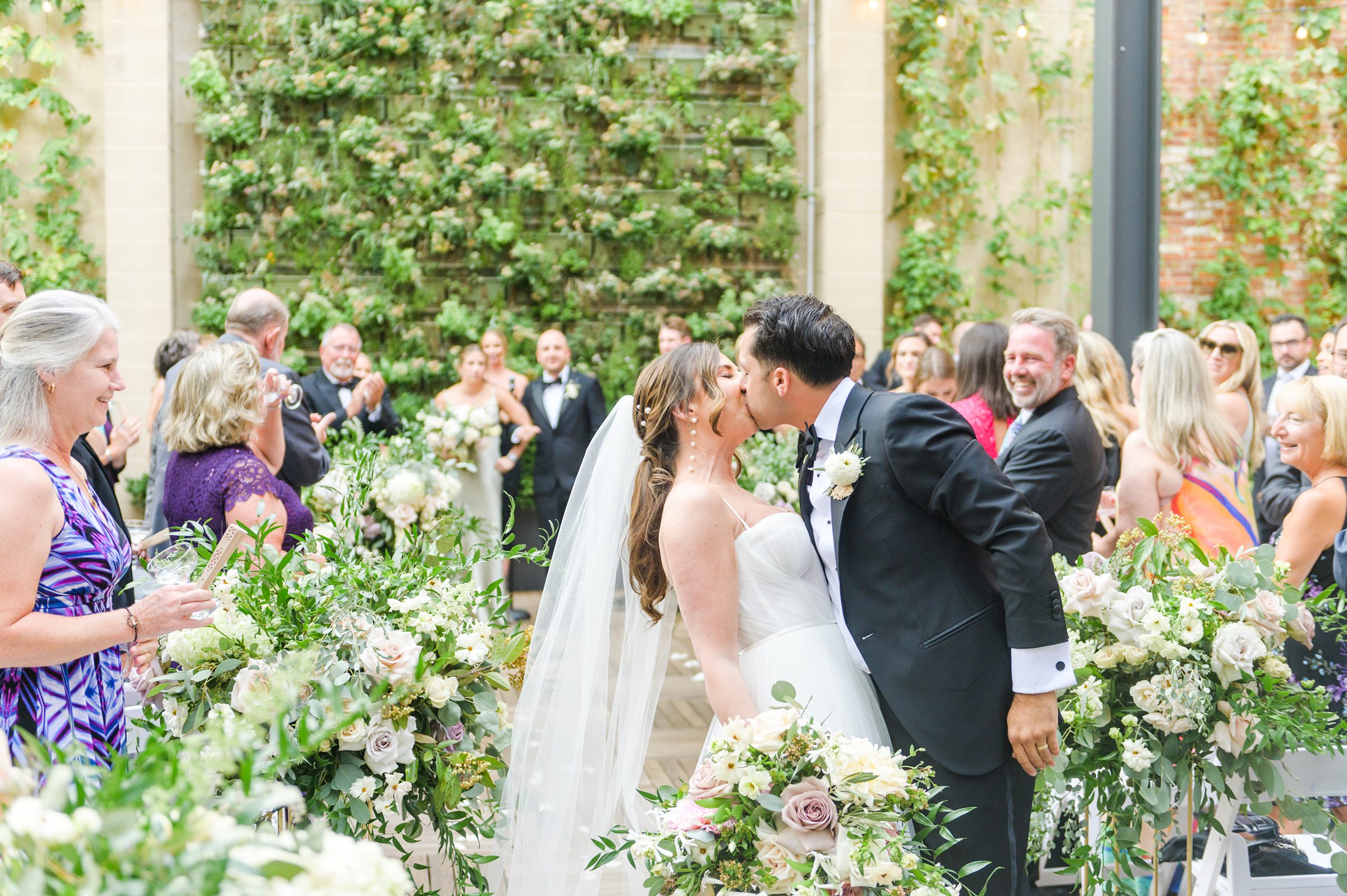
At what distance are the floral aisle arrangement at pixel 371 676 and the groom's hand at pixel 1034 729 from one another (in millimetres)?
991

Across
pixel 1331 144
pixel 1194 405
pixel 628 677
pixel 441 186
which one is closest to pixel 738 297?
pixel 441 186

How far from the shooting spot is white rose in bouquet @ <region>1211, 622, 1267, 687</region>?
245 cm

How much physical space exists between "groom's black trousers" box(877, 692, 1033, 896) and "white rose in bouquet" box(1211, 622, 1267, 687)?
499mm

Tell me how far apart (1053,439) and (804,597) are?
1.17 metres

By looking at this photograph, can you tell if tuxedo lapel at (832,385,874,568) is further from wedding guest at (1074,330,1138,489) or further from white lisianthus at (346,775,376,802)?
wedding guest at (1074,330,1138,489)

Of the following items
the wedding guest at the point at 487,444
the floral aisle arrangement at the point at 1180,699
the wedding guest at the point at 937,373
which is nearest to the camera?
the floral aisle arrangement at the point at 1180,699

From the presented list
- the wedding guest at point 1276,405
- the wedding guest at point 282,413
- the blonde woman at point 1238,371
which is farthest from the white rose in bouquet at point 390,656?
the blonde woman at point 1238,371

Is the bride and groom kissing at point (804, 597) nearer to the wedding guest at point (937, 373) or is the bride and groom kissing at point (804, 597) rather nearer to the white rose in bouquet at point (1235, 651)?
the white rose in bouquet at point (1235, 651)

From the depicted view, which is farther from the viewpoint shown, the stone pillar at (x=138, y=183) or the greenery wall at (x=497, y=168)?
the greenery wall at (x=497, y=168)

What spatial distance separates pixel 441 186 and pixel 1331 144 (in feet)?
24.3

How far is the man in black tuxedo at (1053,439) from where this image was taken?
3348 millimetres

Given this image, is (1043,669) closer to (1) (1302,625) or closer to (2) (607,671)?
(1) (1302,625)

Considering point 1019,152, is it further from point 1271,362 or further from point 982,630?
point 982,630

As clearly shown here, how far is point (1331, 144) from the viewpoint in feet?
31.7
